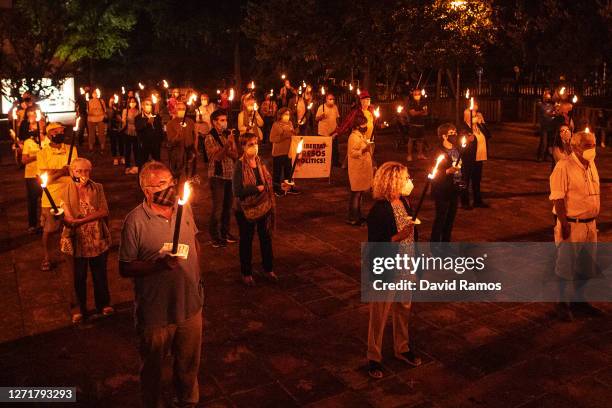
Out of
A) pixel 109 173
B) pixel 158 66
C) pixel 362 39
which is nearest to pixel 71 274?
pixel 109 173

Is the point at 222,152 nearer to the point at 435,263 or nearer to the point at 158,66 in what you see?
the point at 435,263

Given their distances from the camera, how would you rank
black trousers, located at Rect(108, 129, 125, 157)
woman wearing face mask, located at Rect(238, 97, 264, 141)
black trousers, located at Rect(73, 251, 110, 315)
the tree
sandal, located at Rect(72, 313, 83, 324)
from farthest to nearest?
the tree < black trousers, located at Rect(108, 129, 125, 157) < woman wearing face mask, located at Rect(238, 97, 264, 141) < sandal, located at Rect(72, 313, 83, 324) < black trousers, located at Rect(73, 251, 110, 315)

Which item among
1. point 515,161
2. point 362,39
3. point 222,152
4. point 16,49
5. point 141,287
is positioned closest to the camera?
point 141,287

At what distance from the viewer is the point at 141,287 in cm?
467

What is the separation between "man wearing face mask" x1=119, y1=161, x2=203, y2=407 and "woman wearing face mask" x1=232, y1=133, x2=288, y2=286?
9.79 feet

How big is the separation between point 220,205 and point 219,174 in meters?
0.44

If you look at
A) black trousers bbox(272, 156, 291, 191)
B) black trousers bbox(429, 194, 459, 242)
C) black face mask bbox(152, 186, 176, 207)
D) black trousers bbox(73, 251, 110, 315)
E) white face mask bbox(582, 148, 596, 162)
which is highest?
white face mask bbox(582, 148, 596, 162)

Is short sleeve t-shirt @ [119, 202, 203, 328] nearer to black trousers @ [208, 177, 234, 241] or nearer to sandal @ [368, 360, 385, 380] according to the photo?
sandal @ [368, 360, 385, 380]

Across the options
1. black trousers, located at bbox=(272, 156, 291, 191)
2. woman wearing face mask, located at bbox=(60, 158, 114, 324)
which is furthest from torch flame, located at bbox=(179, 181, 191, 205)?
black trousers, located at bbox=(272, 156, 291, 191)

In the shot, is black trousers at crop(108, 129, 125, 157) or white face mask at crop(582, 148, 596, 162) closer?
white face mask at crop(582, 148, 596, 162)

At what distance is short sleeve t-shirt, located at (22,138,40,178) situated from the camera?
970cm

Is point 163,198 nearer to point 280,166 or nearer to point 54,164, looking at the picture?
point 54,164

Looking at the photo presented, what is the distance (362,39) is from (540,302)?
13.4 m

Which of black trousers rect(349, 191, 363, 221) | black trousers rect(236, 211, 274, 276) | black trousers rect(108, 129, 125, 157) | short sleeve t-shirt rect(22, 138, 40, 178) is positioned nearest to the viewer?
black trousers rect(236, 211, 274, 276)
